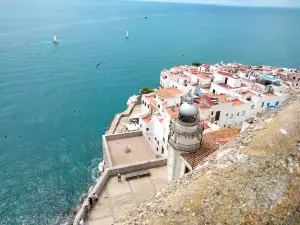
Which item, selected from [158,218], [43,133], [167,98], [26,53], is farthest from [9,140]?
[26,53]

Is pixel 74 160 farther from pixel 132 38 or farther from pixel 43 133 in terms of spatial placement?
pixel 132 38

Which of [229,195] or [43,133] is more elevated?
[229,195]

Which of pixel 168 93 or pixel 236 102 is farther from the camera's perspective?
pixel 168 93

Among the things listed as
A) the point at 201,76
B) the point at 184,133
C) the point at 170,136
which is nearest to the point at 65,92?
the point at 201,76

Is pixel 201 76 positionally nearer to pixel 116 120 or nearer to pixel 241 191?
pixel 116 120

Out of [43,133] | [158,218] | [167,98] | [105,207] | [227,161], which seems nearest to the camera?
[158,218]

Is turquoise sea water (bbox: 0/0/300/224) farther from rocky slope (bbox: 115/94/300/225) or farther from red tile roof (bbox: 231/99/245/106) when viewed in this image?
rocky slope (bbox: 115/94/300/225)

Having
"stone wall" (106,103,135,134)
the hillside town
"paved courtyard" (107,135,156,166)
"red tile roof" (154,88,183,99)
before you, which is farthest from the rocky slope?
"stone wall" (106,103,135,134)
